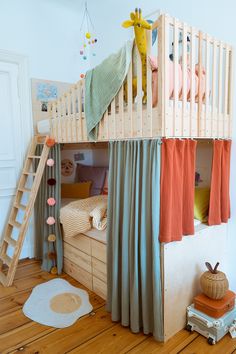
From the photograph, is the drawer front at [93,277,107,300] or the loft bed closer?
the loft bed

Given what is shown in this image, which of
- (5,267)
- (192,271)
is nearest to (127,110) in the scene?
(192,271)

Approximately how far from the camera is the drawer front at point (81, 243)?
2418 mm

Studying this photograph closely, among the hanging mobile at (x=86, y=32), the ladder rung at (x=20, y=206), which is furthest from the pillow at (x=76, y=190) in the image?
the hanging mobile at (x=86, y=32)

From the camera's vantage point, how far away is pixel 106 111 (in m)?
1.97

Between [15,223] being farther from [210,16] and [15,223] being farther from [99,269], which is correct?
[210,16]

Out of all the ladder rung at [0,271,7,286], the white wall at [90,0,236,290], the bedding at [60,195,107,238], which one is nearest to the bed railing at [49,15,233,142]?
the white wall at [90,0,236,290]

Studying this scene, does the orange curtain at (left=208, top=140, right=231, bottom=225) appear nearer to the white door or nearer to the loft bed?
the loft bed

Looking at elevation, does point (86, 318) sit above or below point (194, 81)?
below

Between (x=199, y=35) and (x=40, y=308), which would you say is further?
(x=40, y=308)

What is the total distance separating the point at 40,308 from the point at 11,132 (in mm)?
1905

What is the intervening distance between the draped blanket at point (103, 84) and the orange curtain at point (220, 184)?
87cm

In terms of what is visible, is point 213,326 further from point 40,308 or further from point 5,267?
point 5,267

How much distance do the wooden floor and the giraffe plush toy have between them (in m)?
1.74

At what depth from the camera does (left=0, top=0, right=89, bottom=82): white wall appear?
284 cm
